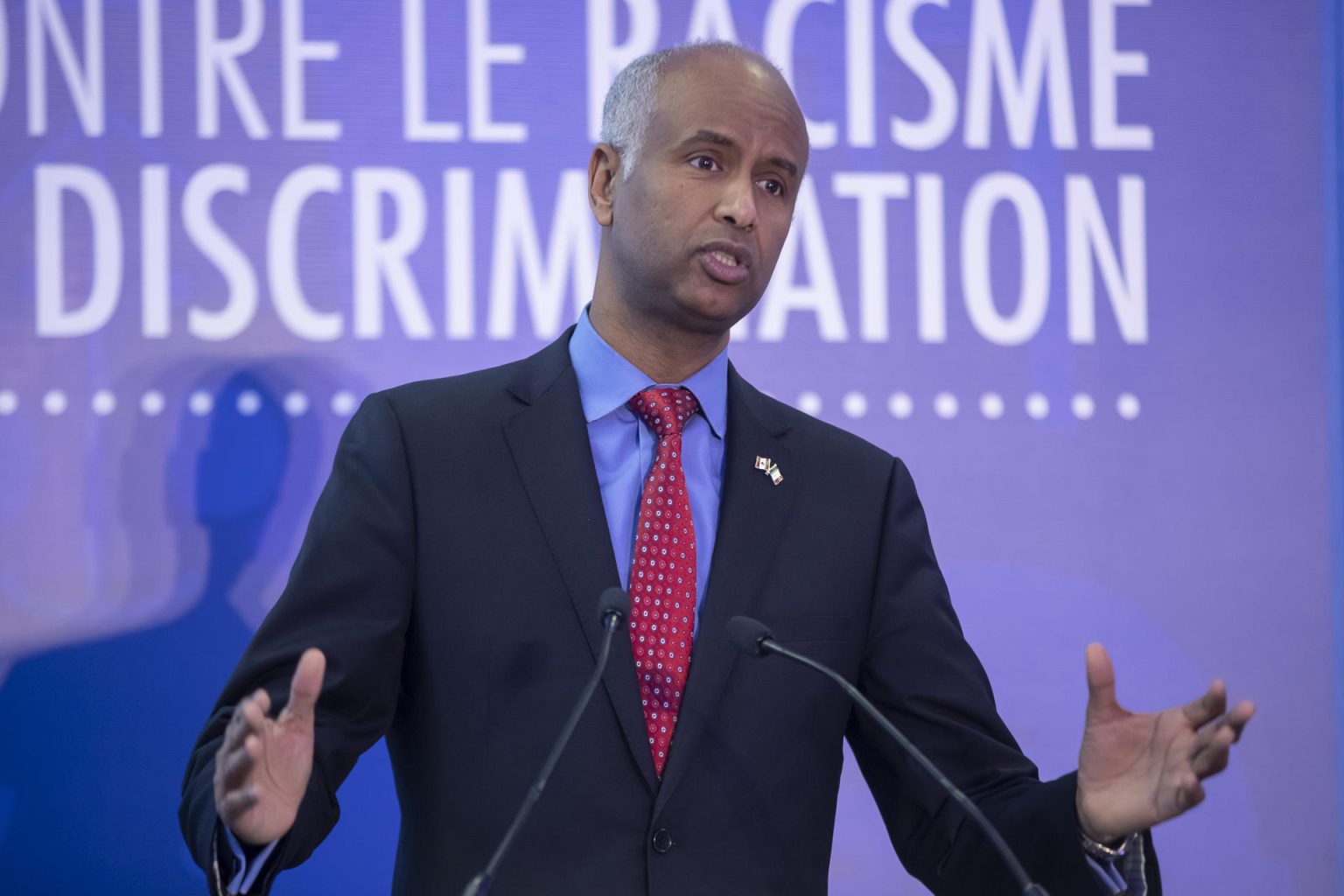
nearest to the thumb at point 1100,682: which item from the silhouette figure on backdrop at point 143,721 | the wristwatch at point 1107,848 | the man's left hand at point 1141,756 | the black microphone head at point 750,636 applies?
the man's left hand at point 1141,756

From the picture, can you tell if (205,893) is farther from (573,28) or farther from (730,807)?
(573,28)

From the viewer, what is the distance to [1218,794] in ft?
9.86

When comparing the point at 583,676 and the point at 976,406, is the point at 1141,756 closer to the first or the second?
the point at 583,676

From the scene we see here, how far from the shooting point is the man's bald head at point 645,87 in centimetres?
213

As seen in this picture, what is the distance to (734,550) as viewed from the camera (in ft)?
6.47

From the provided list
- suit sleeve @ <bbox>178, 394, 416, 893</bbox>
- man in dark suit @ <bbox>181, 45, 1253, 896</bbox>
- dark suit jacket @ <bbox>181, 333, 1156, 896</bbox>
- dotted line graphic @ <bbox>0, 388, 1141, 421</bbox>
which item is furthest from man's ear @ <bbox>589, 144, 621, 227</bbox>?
dotted line graphic @ <bbox>0, 388, 1141, 421</bbox>

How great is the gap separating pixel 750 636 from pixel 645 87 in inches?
35.2

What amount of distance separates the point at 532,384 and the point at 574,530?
0.27 metres

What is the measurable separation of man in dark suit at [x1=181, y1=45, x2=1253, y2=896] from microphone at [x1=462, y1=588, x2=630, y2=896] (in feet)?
0.69

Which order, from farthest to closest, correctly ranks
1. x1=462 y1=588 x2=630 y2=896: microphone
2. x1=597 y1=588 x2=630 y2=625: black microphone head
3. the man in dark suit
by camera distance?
the man in dark suit → x1=597 y1=588 x2=630 y2=625: black microphone head → x1=462 y1=588 x2=630 y2=896: microphone

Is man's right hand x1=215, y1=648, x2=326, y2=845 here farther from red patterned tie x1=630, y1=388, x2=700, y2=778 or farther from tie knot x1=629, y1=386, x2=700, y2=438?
tie knot x1=629, y1=386, x2=700, y2=438

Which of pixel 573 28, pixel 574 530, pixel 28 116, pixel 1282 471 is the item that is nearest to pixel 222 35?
pixel 28 116

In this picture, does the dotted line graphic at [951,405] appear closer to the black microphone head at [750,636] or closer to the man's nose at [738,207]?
the man's nose at [738,207]

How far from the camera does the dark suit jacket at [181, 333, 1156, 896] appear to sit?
5.94 ft
